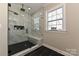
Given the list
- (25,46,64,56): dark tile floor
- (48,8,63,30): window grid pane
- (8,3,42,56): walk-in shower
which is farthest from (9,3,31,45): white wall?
(48,8,63,30): window grid pane

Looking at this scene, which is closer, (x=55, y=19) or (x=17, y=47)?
(x=17, y=47)

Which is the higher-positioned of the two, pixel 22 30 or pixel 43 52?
pixel 22 30

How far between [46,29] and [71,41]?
0.49 m

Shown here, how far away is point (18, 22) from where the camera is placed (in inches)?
52.7

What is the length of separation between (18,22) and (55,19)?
0.66 m

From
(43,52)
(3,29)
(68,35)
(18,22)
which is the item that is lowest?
(43,52)

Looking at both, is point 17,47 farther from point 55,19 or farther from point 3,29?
point 55,19

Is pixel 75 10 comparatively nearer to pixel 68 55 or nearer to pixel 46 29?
pixel 46 29

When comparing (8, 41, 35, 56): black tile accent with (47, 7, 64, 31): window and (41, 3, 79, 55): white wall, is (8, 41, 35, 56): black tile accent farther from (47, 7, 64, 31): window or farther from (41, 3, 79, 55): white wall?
(47, 7, 64, 31): window

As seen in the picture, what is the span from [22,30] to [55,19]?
62 centimetres

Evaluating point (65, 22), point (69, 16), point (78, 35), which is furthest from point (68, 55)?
point (69, 16)

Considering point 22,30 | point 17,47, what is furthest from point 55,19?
point 17,47

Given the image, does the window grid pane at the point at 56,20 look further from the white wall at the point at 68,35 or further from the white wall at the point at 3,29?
the white wall at the point at 3,29

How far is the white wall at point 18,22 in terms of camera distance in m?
1.31
